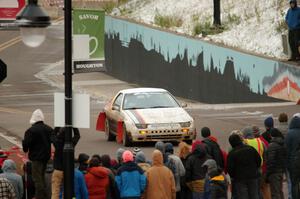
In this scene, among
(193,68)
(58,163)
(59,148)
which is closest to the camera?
(58,163)

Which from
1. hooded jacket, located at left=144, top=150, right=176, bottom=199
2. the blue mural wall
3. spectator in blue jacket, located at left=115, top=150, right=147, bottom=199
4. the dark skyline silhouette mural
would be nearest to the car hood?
the blue mural wall

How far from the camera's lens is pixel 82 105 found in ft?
50.5

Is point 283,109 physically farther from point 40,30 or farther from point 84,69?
point 40,30

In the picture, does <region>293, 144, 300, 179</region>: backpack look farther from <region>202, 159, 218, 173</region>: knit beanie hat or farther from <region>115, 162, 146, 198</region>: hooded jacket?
<region>115, 162, 146, 198</region>: hooded jacket

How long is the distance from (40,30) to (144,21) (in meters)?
35.7

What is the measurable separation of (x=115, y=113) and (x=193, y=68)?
50.1ft

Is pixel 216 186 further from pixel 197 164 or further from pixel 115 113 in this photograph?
pixel 115 113

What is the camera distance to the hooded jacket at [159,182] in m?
17.3

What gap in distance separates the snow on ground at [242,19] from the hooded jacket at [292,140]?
A: 18.2 m

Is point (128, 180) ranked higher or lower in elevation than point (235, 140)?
lower

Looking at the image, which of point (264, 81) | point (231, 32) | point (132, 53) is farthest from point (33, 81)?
point (264, 81)

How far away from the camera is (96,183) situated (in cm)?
1683

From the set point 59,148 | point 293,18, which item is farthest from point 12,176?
point 293,18

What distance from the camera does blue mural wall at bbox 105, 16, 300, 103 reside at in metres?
37.2
